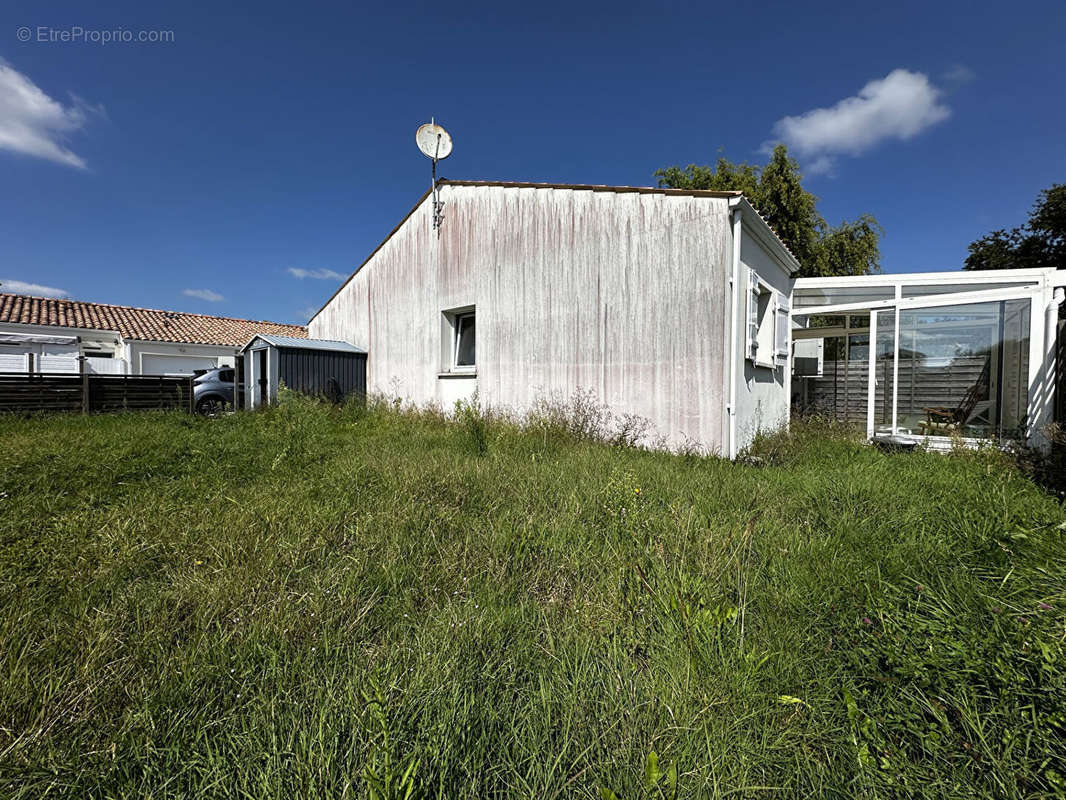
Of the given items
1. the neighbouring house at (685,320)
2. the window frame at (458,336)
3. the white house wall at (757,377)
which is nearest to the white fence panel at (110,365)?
the neighbouring house at (685,320)

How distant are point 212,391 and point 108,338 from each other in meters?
13.9

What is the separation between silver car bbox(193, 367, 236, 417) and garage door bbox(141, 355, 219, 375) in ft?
35.7

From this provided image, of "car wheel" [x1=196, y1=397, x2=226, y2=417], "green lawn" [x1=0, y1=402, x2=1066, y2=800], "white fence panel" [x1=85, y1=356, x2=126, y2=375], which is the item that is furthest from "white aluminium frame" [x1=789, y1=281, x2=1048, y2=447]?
"white fence panel" [x1=85, y1=356, x2=126, y2=375]

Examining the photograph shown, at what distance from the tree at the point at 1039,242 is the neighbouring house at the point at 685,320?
1516 cm

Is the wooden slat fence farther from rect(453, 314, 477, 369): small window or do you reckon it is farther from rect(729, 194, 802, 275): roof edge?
rect(729, 194, 802, 275): roof edge

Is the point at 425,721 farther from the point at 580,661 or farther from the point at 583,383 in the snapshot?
the point at 583,383

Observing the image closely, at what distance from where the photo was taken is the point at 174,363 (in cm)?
2103

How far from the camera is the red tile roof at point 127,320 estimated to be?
750 inches

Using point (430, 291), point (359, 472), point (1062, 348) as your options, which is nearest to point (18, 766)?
point (359, 472)

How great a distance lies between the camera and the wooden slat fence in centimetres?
888

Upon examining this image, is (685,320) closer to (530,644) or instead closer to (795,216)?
(530,644)

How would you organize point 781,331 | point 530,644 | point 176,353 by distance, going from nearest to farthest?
point 530,644 → point 781,331 → point 176,353

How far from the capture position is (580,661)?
153 cm

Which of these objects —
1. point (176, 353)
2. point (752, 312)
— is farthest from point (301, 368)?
point (176, 353)
